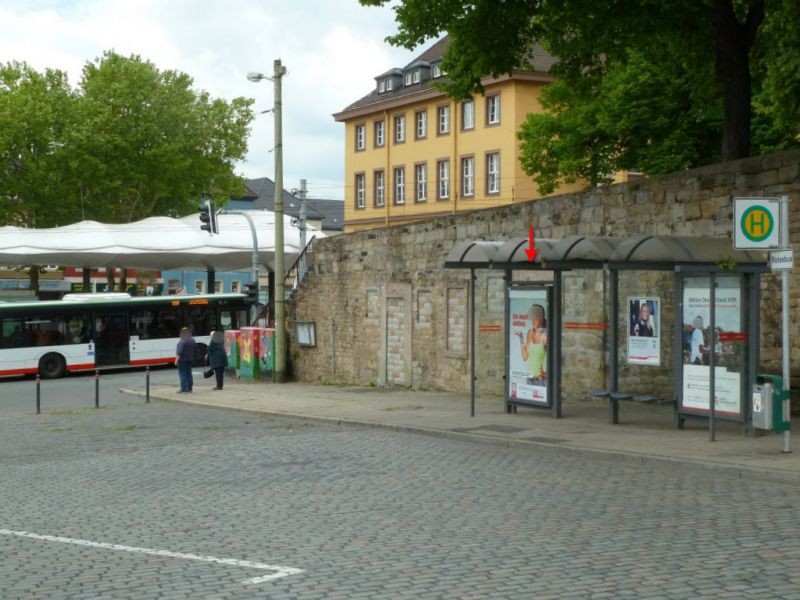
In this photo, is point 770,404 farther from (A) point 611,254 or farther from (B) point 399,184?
(B) point 399,184

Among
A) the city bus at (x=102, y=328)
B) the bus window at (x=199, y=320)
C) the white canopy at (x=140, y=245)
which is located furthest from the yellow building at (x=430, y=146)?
the city bus at (x=102, y=328)

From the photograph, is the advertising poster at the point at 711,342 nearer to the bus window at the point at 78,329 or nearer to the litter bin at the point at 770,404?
the litter bin at the point at 770,404

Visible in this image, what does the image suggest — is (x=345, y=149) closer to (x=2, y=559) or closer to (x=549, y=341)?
(x=549, y=341)

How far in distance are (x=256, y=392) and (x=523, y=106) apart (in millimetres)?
38221

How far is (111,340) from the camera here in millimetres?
42281

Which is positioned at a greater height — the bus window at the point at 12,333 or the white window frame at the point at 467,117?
the white window frame at the point at 467,117

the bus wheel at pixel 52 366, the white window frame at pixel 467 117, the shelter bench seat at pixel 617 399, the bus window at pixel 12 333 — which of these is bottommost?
the bus wheel at pixel 52 366

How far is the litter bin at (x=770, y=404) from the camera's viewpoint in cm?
1414

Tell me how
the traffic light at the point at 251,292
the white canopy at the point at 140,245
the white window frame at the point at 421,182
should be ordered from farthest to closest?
the white window frame at the point at 421,182
the white canopy at the point at 140,245
the traffic light at the point at 251,292

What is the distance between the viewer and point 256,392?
28.9 meters

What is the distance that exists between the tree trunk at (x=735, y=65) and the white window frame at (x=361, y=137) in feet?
184

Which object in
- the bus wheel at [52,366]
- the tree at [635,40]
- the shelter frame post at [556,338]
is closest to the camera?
the shelter frame post at [556,338]

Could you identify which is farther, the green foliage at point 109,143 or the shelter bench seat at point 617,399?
the green foliage at point 109,143

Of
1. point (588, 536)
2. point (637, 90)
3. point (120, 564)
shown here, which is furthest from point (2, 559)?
point (637, 90)
